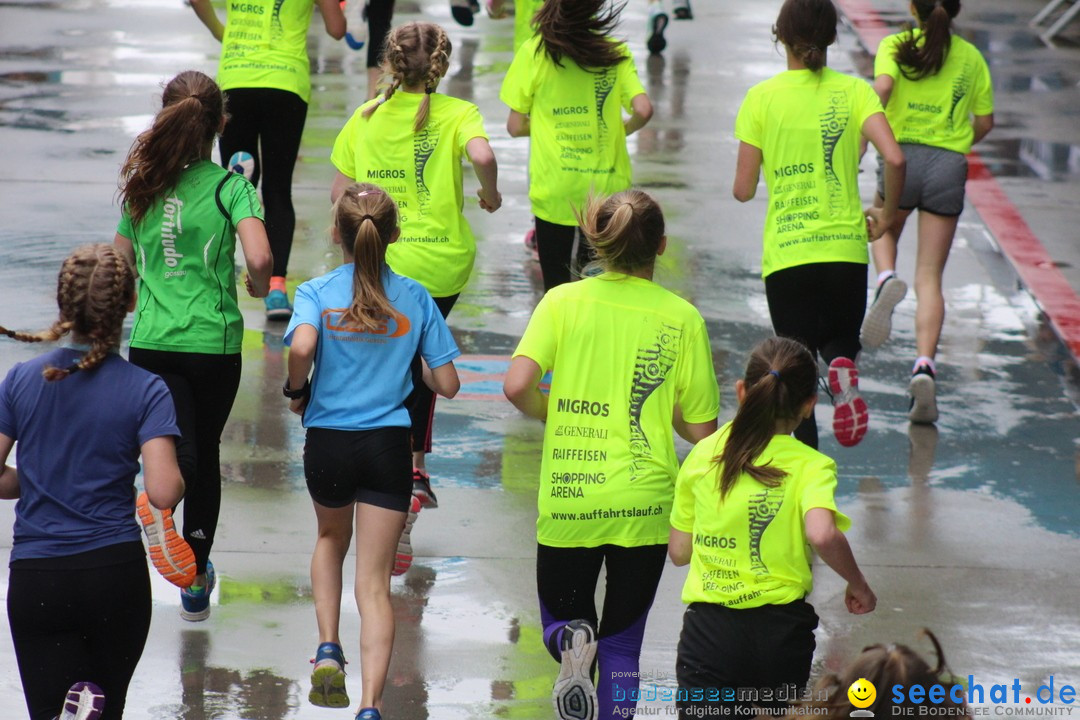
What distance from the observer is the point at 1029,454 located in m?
7.20

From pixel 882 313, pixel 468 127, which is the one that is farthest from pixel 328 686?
pixel 882 313

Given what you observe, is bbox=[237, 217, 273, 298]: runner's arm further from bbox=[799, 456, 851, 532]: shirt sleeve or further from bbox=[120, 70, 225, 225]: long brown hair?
bbox=[799, 456, 851, 532]: shirt sleeve

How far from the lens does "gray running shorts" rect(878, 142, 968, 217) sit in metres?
7.56

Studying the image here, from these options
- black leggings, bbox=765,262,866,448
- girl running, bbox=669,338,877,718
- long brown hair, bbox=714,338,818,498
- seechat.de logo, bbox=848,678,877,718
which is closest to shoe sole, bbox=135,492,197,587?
girl running, bbox=669,338,877,718

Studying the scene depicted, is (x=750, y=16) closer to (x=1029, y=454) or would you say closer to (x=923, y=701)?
(x=1029, y=454)

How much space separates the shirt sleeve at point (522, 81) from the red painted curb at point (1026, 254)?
336 cm

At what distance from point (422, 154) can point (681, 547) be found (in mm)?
2496

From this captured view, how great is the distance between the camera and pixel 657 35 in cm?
1484

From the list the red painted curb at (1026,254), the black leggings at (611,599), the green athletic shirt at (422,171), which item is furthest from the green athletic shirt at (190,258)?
the red painted curb at (1026,254)

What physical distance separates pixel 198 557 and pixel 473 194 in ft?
19.2

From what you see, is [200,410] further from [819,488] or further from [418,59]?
[819,488]

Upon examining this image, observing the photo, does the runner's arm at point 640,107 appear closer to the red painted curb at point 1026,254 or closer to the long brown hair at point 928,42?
the long brown hair at point 928,42

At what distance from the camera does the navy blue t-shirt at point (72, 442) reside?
3.84 m

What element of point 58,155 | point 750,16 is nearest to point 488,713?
point 58,155
